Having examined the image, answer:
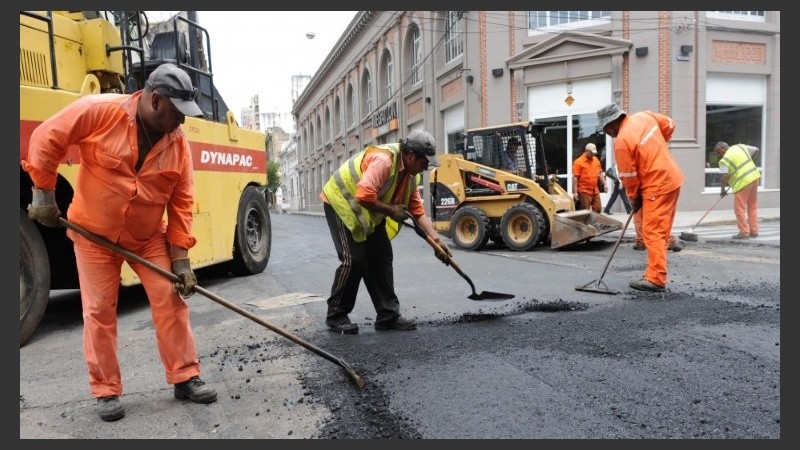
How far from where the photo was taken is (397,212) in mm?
3943

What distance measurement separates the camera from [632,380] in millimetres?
2871

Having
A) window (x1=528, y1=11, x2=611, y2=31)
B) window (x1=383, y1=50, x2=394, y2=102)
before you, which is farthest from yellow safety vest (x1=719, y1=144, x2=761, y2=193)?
window (x1=383, y1=50, x2=394, y2=102)

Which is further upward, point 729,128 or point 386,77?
point 386,77

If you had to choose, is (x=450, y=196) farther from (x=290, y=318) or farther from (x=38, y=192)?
(x=38, y=192)

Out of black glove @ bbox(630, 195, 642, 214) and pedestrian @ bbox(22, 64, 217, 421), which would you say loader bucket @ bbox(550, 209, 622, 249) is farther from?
pedestrian @ bbox(22, 64, 217, 421)

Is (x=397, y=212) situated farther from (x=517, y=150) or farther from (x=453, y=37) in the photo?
(x=453, y=37)

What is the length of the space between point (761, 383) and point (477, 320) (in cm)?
192

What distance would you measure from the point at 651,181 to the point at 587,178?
5634 mm

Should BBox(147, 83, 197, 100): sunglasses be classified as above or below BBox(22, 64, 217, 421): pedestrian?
above

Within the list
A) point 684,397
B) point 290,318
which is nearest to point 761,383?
point 684,397

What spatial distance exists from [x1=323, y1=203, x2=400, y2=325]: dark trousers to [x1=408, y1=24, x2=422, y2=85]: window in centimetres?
1719

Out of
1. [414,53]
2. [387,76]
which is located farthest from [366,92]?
[414,53]

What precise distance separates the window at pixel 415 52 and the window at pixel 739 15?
31.1ft

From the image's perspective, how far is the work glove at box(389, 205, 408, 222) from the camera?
3.92 metres
